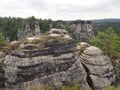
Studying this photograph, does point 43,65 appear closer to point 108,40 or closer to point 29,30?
point 108,40

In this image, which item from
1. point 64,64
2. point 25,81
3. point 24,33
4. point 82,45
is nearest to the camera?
point 25,81

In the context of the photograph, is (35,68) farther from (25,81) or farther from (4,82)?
(4,82)

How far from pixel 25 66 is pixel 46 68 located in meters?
3.87

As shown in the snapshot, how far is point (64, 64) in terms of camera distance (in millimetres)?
49531

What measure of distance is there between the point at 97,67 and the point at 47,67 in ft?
40.6

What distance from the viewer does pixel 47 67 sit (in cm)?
4769

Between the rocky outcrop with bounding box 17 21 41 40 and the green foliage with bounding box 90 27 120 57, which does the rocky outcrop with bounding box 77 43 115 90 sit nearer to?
the green foliage with bounding box 90 27 120 57

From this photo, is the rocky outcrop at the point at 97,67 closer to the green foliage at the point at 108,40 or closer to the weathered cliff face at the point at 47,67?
the weathered cliff face at the point at 47,67

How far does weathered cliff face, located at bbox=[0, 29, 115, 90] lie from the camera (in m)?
46.7

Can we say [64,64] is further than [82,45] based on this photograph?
No

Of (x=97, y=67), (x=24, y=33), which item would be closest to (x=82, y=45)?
(x=97, y=67)

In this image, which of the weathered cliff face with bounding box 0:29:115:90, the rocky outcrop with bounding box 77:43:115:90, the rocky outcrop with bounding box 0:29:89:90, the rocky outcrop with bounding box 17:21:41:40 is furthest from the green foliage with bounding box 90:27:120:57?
the rocky outcrop with bounding box 17:21:41:40

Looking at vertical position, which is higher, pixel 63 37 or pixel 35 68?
pixel 63 37

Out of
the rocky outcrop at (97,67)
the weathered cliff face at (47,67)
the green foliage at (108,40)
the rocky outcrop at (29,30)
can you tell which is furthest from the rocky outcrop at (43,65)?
the rocky outcrop at (29,30)
